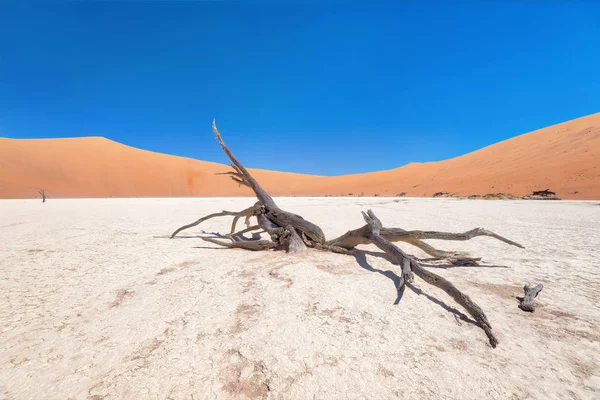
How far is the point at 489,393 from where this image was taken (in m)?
1.30

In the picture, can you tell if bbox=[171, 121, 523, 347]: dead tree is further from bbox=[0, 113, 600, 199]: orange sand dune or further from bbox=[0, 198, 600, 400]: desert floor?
bbox=[0, 113, 600, 199]: orange sand dune

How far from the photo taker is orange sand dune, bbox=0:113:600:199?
70.6 feet

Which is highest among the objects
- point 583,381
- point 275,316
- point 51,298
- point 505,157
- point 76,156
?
point 76,156

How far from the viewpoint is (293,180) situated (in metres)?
55.8

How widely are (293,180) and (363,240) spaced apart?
5262cm

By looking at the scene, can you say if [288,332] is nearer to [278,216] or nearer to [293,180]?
[278,216]

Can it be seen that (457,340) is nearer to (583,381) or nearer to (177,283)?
(583,381)

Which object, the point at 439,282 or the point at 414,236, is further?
the point at 414,236

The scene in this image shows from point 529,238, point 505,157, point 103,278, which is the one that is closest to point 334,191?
point 505,157

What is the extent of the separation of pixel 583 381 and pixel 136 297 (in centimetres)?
317

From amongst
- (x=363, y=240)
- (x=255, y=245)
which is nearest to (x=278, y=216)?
(x=255, y=245)

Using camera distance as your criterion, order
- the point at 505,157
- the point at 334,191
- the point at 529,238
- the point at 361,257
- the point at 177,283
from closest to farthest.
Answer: the point at 177,283 → the point at 361,257 → the point at 529,238 → the point at 505,157 → the point at 334,191

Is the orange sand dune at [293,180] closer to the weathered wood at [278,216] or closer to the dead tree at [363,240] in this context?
the dead tree at [363,240]

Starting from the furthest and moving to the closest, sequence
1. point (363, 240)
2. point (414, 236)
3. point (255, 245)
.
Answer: point (255, 245)
point (363, 240)
point (414, 236)
